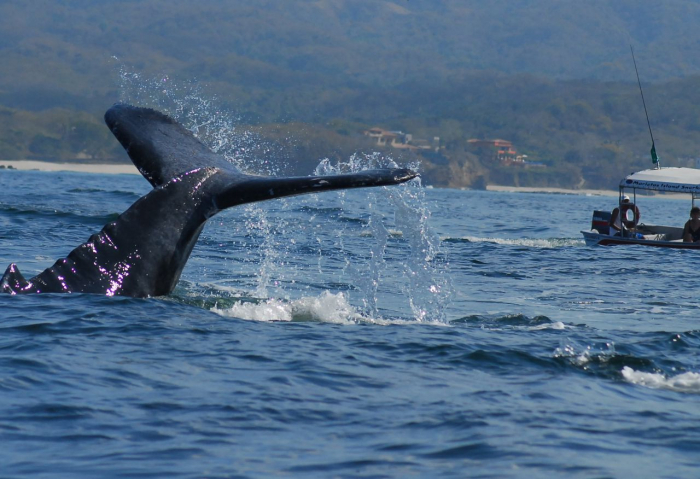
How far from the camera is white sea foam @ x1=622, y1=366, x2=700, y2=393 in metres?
7.35

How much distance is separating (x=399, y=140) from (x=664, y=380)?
154536 millimetres

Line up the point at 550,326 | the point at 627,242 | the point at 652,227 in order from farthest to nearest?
the point at 652,227, the point at 627,242, the point at 550,326

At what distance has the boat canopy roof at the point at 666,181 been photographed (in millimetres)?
23250

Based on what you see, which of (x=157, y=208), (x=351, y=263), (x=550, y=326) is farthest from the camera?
(x=351, y=263)

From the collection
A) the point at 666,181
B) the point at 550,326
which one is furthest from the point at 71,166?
the point at 550,326

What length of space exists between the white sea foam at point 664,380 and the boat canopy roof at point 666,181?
16186 mm

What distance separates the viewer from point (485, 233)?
2934cm

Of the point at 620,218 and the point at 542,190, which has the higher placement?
the point at 542,190

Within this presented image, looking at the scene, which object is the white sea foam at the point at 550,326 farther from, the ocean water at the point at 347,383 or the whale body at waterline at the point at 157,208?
the whale body at waterline at the point at 157,208

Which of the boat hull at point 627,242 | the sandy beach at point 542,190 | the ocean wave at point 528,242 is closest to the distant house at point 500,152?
the sandy beach at point 542,190

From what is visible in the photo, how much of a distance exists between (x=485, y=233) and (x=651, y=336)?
19.9 metres

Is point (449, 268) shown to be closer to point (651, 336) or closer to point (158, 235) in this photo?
→ point (651, 336)

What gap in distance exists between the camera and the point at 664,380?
24.8 feet

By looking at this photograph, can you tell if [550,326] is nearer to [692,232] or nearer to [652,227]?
[692,232]
